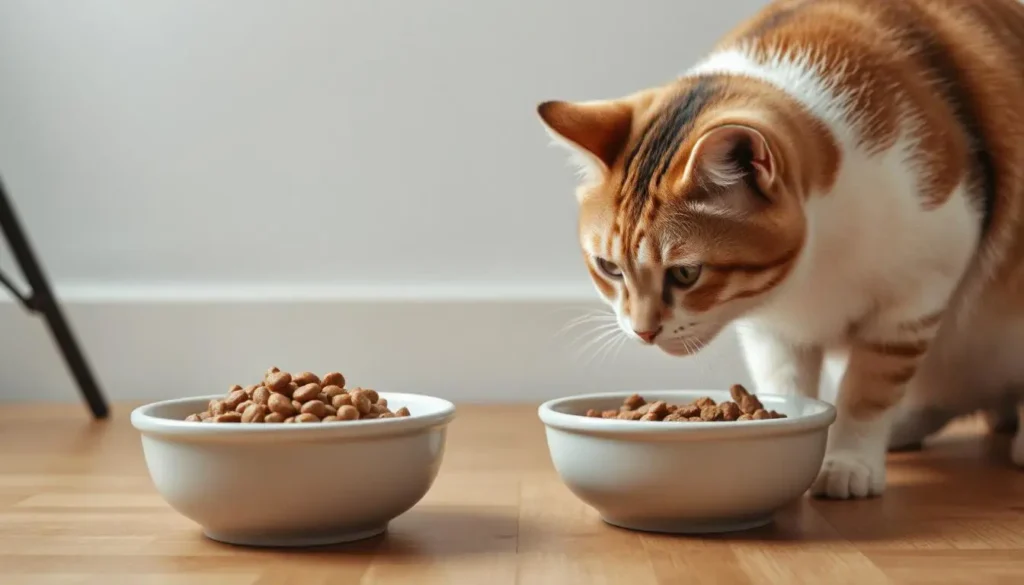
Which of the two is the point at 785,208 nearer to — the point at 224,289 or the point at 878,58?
the point at 878,58

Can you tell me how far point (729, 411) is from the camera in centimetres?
106

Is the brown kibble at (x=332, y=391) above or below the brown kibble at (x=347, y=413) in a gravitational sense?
above

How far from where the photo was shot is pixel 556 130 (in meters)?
1.16

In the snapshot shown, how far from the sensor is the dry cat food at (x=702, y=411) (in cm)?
106

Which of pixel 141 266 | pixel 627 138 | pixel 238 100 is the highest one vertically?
pixel 238 100

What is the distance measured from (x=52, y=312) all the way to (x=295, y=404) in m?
0.98

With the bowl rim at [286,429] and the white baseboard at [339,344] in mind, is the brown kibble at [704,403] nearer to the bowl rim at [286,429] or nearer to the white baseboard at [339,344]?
the bowl rim at [286,429]

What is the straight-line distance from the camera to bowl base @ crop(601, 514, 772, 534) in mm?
1005

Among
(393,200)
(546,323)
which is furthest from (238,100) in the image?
(546,323)

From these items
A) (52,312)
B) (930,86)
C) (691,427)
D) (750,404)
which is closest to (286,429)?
(691,427)

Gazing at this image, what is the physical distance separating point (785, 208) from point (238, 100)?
125 cm

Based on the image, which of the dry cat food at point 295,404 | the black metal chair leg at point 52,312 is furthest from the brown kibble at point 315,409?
the black metal chair leg at point 52,312

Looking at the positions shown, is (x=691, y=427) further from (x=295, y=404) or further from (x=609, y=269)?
(x=295, y=404)

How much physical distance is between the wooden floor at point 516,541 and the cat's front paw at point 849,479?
0.03m
